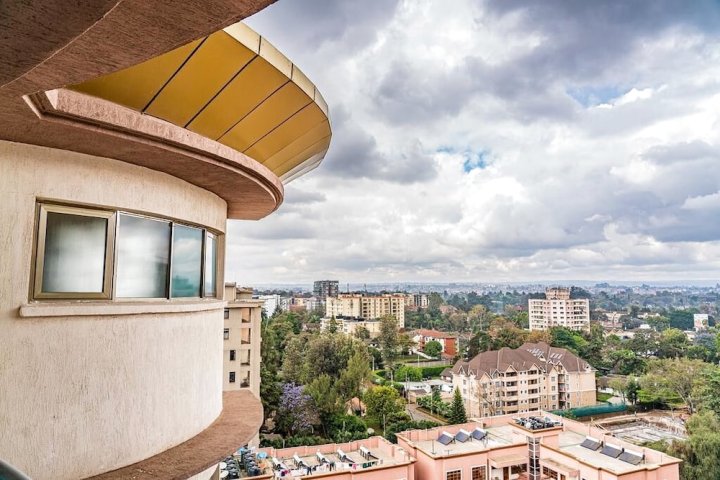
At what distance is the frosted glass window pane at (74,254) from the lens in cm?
304

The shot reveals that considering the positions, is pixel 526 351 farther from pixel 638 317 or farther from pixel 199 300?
pixel 638 317

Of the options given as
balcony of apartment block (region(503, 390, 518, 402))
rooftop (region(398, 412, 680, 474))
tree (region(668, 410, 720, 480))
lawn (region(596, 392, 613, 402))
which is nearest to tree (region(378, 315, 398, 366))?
balcony of apartment block (region(503, 390, 518, 402))

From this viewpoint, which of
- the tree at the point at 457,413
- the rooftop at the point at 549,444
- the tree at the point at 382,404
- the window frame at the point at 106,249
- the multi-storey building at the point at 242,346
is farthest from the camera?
the tree at the point at 457,413

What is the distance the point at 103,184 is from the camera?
326cm

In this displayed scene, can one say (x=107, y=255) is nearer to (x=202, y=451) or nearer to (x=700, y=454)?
(x=202, y=451)

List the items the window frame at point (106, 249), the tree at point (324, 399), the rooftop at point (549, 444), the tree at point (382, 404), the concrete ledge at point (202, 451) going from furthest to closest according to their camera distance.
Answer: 1. the tree at point (382, 404)
2. the tree at point (324, 399)
3. the rooftop at point (549, 444)
4. the concrete ledge at point (202, 451)
5. the window frame at point (106, 249)

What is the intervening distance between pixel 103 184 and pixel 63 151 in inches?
12.3

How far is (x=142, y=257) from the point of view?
3.56 metres

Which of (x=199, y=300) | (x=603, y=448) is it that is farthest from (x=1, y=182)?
(x=603, y=448)

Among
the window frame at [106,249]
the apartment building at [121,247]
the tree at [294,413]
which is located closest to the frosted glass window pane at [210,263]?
the apartment building at [121,247]

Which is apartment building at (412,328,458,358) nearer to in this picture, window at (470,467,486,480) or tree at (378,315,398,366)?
tree at (378,315,398,366)

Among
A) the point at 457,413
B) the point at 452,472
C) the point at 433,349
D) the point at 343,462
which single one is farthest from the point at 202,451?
the point at 433,349

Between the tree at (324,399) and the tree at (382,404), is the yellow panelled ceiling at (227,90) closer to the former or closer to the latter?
the tree at (324,399)

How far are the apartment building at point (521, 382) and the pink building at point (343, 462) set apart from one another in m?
27.6
